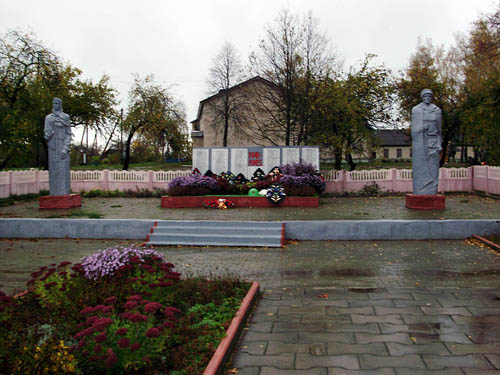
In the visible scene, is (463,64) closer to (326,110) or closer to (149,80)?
(326,110)

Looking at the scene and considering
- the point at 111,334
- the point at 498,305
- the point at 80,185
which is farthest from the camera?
the point at 80,185

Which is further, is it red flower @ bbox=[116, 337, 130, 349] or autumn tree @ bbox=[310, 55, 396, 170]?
autumn tree @ bbox=[310, 55, 396, 170]

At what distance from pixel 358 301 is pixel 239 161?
45.5 feet

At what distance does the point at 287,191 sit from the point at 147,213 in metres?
5.18

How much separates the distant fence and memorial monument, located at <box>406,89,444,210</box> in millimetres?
6087

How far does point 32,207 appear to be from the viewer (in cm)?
1620

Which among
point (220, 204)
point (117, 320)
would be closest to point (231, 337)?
point (117, 320)

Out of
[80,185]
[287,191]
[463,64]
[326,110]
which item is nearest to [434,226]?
[287,191]

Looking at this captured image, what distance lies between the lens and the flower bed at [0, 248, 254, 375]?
365cm

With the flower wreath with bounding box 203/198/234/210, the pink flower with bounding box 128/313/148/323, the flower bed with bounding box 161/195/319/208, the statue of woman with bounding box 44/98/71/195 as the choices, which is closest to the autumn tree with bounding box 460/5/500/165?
the flower bed with bounding box 161/195/319/208

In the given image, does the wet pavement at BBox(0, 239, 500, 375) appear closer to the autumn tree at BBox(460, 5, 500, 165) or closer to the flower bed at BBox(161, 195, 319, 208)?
the flower bed at BBox(161, 195, 319, 208)

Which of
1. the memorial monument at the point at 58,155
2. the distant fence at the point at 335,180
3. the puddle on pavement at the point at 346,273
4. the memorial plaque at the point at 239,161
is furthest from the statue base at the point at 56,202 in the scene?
the puddle on pavement at the point at 346,273

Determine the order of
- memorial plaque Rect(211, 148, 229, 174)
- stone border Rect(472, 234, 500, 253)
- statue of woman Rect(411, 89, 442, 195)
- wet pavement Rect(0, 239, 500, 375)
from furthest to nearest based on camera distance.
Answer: memorial plaque Rect(211, 148, 229, 174), statue of woman Rect(411, 89, 442, 195), stone border Rect(472, 234, 500, 253), wet pavement Rect(0, 239, 500, 375)

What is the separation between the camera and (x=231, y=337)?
178 inches
